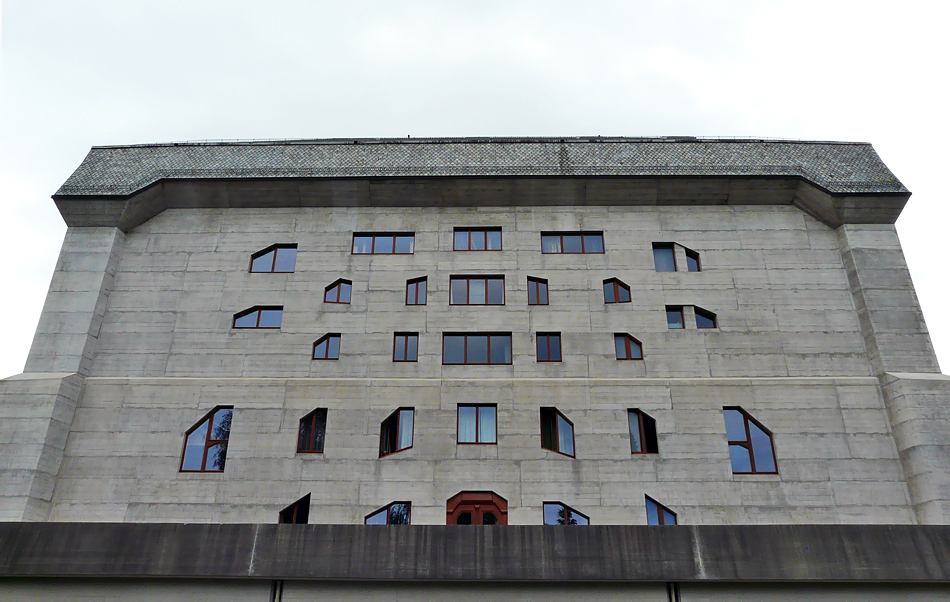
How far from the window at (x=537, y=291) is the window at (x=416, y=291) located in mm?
4291

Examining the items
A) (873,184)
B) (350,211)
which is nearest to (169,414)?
(350,211)

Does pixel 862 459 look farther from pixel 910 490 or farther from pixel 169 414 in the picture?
pixel 169 414

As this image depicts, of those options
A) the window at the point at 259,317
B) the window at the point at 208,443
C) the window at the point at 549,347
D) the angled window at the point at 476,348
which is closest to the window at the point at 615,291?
the window at the point at 549,347

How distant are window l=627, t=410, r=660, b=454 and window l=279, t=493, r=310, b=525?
38.1 feet

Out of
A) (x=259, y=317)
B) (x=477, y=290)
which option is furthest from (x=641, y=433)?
(x=259, y=317)

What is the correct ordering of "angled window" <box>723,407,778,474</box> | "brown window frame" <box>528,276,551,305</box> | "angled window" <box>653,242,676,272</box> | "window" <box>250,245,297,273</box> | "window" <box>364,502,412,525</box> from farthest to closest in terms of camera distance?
"window" <box>250,245,297,273</box> → "angled window" <box>653,242,676,272</box> → "brown window frame" <box>528,276,551,305</box> → "angled window" <box>723,407,778,474</box> → "window" <box>364,502,412,525</box>

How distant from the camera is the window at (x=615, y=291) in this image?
2781 cm

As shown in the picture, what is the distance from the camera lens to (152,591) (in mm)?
19156

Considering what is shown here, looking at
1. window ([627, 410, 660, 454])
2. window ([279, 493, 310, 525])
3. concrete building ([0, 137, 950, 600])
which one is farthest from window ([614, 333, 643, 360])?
window ([279, 493, 310, 525])

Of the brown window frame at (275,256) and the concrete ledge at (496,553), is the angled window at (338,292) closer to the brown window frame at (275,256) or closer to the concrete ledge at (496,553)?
the brown window frame at (275,256)

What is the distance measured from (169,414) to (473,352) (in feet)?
37.7

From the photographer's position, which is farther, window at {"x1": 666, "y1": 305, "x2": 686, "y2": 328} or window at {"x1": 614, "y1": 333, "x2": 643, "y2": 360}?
window at {"x1": 666, "y1": 305, "x2": 686, "y2": 328}

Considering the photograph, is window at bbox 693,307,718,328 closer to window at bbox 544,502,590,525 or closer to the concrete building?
the concrete building

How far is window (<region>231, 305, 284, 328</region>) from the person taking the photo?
27672 millimetres
